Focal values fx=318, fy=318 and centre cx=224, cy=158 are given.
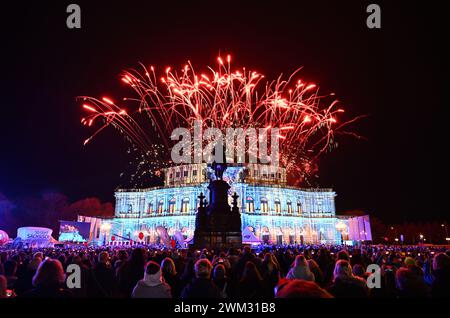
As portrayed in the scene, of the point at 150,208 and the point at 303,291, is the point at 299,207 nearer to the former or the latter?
the point at 150,208

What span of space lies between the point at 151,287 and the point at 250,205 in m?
63.3

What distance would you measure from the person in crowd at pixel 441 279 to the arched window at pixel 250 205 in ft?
202

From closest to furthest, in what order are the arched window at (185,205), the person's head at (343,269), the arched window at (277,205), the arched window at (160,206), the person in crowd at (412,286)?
1. the person in crowd at (412,286)
2. the person's head at (343,269)
3. the arched window at (185,205)
4. the arched window at (277,205)
5. the arched window at (160,206)

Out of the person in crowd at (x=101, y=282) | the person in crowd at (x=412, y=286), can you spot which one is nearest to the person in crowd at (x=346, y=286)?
the person in crowd at (x=412, y=286)

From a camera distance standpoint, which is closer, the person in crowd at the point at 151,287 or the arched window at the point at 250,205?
the person in crowd at the point at 151,287

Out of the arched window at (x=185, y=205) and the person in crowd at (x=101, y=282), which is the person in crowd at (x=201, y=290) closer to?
the person in crowd at (x=101, y=282)

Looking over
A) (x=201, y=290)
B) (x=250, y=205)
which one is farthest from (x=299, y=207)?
(x=201, y=290)

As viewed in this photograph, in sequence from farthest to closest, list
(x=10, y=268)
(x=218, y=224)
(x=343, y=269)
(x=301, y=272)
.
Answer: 1. (x=218, y=224)
2. (x=10, y=268)
3. (x=301, y=272)
4. (x=343, y=269)

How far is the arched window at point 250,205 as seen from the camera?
6682 cm

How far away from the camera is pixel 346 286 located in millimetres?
5086

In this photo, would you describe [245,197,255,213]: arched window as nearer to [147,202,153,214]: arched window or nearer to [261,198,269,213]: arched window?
[261,198,269,213]: arched window

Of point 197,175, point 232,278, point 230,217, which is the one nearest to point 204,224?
point 230,217

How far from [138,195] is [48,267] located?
72.8 meters
